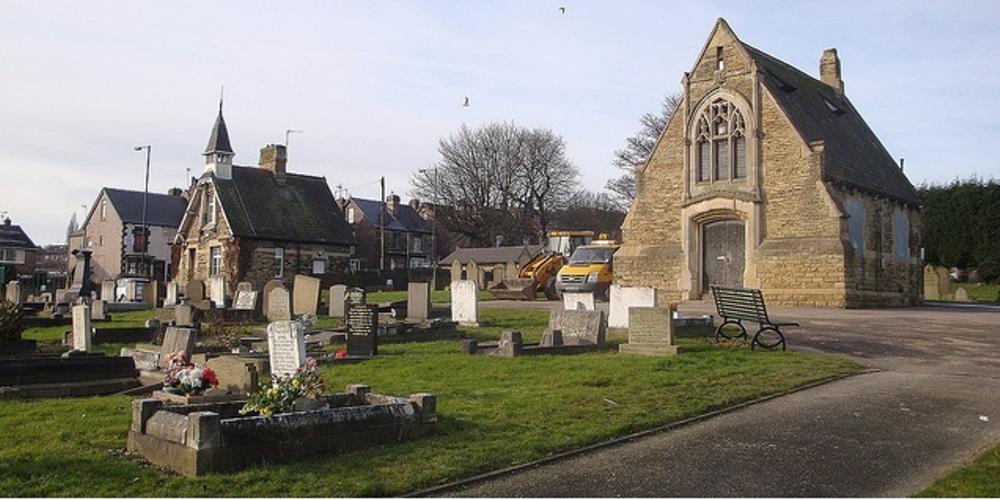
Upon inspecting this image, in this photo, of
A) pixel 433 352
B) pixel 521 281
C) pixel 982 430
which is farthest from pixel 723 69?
pixel 982 430

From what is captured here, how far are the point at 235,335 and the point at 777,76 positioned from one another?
896 inches

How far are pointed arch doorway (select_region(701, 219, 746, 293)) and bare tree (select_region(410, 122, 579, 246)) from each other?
34.7 meters

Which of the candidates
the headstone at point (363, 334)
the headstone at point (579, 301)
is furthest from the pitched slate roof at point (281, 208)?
the headstone at point (363, 334)

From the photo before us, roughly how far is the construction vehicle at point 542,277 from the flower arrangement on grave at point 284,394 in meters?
28.7

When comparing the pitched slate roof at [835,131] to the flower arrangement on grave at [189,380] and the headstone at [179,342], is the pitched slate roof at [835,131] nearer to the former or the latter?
the headstone at [179,342]

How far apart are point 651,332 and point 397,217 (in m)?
70.0

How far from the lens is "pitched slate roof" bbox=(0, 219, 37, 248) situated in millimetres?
78312

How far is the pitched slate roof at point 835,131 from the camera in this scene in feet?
99.6

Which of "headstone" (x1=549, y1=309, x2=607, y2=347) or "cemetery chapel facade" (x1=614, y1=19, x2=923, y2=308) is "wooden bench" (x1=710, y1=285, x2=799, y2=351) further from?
"cemetery chapel facade" (x1=614, y1=19, x2=923, y2=308)

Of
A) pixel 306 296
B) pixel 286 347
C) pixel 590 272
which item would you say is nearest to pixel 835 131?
pixel 590 272

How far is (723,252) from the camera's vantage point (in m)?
31.5

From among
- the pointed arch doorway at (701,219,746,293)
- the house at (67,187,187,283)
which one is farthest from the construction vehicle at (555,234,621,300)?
the house at (67,187,187,283)

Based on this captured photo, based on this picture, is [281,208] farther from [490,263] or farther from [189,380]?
[189,380]

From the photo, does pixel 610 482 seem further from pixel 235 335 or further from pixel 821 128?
pixel 821 128
